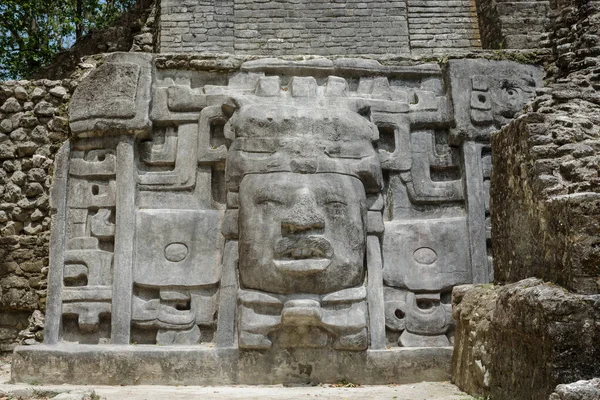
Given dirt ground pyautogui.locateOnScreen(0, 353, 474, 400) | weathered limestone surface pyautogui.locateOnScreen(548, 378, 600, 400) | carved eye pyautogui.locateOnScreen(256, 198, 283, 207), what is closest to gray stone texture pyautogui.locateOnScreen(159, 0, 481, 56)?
carved eye pyautogui.locateOnScreen(256, 198, 283, 207)

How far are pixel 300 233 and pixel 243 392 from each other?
4.43 ft

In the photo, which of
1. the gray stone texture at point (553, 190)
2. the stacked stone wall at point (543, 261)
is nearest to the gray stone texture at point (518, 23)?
the stacked stone wall at point (543, 261)

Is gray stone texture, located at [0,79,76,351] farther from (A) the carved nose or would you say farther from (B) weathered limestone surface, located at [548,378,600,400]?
(B) weathered limestone surface, located at [548,378,600,400]

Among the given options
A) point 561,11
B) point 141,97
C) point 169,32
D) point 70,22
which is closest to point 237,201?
point 141,97

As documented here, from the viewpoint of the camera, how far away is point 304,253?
5836 mm

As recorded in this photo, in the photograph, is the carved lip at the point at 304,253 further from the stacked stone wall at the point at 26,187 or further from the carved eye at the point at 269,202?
the stacked stone wall at the point at 26,187

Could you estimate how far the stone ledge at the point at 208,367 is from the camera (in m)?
A: 5.80

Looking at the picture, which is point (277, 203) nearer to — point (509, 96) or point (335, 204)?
point (335, 204)

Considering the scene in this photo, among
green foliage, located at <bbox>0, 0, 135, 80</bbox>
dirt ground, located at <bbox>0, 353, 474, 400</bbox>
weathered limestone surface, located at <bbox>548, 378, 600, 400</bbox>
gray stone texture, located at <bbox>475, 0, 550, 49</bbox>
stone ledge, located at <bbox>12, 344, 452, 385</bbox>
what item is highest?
green foliage, located at <bbox>0, 0, 135, 80</bbox>

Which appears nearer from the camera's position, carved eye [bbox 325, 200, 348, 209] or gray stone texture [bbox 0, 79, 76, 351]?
carved eye [bbox 325, 200, 348, 209]

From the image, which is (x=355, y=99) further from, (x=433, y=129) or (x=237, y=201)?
(x=237, y=201)

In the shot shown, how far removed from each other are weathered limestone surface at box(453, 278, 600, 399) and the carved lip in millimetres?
1275

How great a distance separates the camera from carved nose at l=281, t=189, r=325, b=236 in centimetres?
582

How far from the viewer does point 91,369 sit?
5832 millimetres
